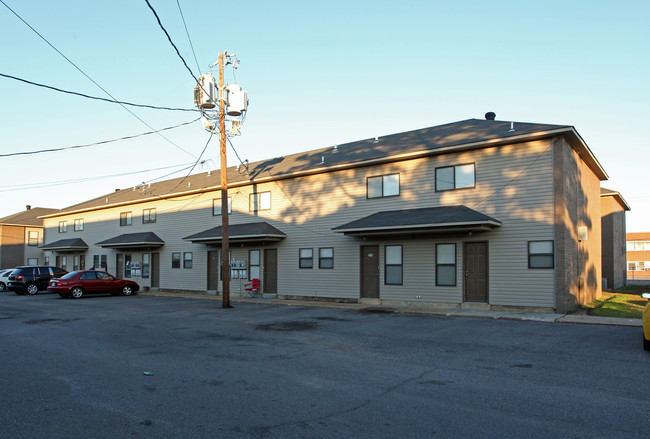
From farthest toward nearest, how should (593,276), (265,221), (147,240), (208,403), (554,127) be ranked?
(147,240)
(265,221)
(593,276)
(554,127)
(208,403)

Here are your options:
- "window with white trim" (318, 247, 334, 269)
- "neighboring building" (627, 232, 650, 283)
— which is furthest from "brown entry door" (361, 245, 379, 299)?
"neighboring building" (627, 232, 650, 283)

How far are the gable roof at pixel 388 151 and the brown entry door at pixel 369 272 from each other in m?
3.67

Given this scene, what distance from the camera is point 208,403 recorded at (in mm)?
6223

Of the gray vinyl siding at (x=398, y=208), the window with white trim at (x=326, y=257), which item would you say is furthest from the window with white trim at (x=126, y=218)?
the window with white trim at (x=326, y=257)

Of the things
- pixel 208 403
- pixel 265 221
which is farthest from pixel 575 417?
pixel 265 221

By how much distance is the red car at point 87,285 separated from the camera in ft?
84.0

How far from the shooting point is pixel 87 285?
86.5 ft

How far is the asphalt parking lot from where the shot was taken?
17.6 feet

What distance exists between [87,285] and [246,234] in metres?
10.2

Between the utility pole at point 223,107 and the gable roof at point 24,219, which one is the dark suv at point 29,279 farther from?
the gable roof at point 24,219

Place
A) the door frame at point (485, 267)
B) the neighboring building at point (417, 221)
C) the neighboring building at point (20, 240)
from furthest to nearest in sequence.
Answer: the neighboring building at point (20, 240)
the door frame at point (485, 267)
the neighboring building at point (417, 221)

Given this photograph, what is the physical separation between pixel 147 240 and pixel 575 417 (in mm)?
28152

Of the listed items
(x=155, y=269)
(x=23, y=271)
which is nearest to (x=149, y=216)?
(x=155, y=269)

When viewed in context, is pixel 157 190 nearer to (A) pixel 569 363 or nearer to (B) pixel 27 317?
(B) pixel 27 317
